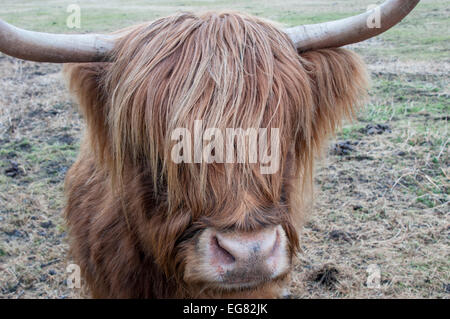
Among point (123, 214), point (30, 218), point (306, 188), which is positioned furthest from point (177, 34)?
point (30, 218)

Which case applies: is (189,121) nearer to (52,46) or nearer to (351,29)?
(52,46)

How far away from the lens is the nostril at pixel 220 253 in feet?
5.55

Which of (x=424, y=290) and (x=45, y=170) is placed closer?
(x=424, y=290)

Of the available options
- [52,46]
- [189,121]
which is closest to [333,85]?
[189,121]

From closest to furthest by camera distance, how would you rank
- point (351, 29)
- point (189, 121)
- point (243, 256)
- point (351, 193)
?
point (243, 256) → point (189, 121) → point (351, 29) → point (351, 193)

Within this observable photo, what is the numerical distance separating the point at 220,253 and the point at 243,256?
11cm

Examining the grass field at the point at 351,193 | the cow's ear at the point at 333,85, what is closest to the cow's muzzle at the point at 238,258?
the cow's ear at the point at 333,85

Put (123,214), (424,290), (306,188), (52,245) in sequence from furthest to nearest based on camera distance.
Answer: (52,245)
(424,290)
(306,188)
(123,214)

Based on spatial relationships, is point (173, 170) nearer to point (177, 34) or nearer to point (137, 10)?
point (177, 34)

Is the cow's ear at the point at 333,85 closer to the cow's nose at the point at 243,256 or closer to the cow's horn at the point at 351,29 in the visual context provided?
the cow's horn at the point at 351,29

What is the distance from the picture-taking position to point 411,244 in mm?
3389

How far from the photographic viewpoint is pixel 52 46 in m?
1.85
